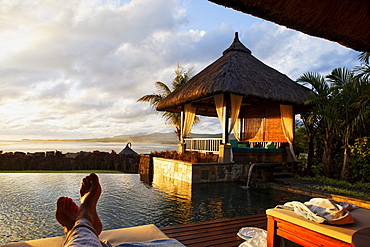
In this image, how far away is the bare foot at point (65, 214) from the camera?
1684 millimetres

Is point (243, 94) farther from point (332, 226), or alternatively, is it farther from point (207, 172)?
point (332, 226)

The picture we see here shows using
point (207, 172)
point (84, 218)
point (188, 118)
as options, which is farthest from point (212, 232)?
point (188, 118)

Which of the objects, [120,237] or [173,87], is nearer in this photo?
[120,237]

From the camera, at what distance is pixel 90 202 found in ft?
5.36

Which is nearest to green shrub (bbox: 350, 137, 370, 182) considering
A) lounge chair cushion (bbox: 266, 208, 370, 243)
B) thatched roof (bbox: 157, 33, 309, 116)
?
thatched roof (bbox: 157, 33, 309, 116)

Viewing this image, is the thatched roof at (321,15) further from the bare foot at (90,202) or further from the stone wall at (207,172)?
the stone wall at (207,172)

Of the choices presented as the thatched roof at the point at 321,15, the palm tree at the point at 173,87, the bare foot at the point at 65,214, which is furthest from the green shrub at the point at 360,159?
the palm tree at the point at 173,87

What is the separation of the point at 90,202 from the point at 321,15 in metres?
1.77

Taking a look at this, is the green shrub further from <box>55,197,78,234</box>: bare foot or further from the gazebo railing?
<box>55,197,78,234</box>: bare foot

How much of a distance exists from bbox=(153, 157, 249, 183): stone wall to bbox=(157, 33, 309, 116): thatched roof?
2.21 metres

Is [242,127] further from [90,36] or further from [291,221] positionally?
[291,221]

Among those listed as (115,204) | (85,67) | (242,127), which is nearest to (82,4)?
(85,67)

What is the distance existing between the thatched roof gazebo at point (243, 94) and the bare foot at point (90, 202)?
5.77 meters

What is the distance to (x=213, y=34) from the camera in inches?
333
